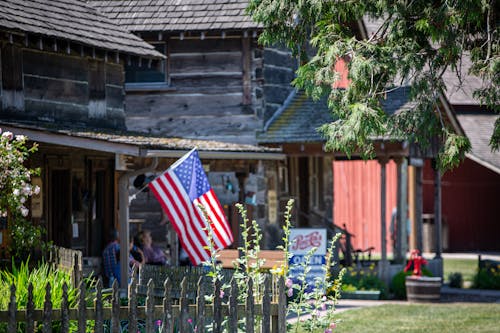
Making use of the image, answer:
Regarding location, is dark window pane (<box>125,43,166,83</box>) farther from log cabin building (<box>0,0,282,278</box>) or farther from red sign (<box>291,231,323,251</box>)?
red sign (<box>291,231,323,251</box>)

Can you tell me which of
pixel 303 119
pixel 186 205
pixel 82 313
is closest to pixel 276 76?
pixel 303 119

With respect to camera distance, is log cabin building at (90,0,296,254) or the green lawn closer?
the green lawn

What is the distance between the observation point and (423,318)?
59.4ft

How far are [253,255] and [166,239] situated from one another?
579 inches

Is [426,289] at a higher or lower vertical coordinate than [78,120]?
lower

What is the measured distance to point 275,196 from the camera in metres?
24.7

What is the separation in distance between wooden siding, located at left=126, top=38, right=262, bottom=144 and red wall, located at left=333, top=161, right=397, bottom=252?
1173 cm

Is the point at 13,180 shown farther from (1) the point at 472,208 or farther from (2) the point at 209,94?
(1) the point at 472,208

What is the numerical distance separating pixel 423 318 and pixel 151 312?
1030 cm

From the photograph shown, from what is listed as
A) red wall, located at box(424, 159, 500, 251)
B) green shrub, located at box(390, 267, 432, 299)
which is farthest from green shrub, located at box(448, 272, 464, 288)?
red wall, located at box(424, 159, 500, 251)

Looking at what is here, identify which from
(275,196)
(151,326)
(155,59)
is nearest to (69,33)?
(155,59)

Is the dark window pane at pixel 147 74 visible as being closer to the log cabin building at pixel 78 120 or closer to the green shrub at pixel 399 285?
the log cabin building at pixel 78 120

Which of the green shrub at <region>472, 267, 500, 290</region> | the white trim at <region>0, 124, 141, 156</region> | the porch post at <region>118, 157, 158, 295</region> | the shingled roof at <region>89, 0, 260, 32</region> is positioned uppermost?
the shingled roof at <region>89, 0, 260, 32</region>

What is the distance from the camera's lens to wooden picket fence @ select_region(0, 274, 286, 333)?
8.20 m
